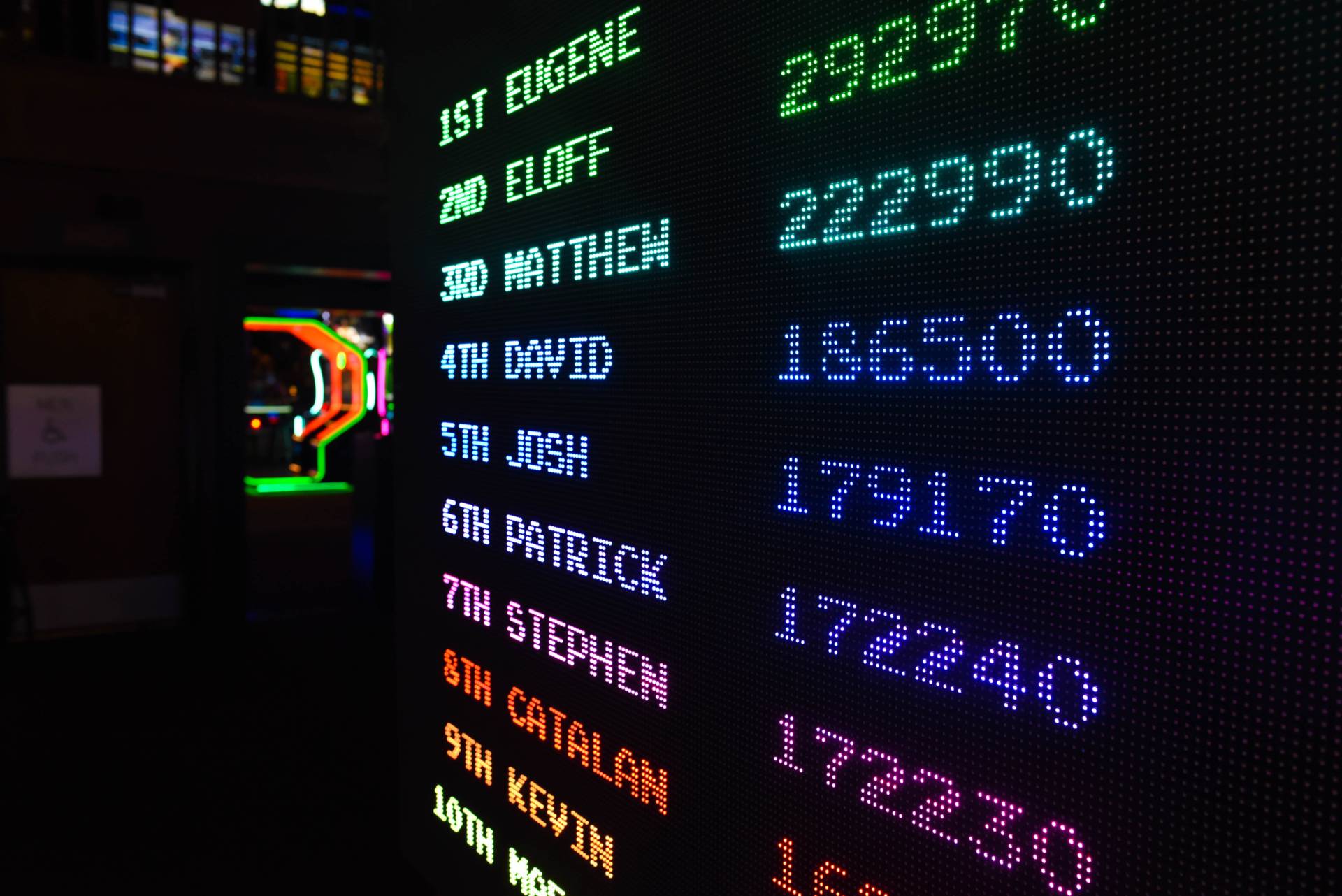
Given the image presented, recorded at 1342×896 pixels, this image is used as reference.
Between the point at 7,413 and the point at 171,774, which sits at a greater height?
the point at 7,413

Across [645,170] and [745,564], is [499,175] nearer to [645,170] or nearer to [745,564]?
[645,170]

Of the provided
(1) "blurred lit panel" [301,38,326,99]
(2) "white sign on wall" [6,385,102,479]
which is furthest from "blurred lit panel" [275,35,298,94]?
(2) "white sign on wall" [6,385,102,479]

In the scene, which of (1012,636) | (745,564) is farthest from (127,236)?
(1012,636)

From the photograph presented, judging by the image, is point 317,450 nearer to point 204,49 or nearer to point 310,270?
point 310,270

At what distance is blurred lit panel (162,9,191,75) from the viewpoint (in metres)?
6.59

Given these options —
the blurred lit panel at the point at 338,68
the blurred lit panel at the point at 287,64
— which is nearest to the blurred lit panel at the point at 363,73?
the blurred lit panel at the point at 338,68

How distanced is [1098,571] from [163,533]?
6.70m

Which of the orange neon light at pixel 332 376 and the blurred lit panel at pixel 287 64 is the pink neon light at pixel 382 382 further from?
the blurred lit panel at pixel 287 64

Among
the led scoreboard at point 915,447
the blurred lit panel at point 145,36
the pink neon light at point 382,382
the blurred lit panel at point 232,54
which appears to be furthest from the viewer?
the pink neon light at point 382,382

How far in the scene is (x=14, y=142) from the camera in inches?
222

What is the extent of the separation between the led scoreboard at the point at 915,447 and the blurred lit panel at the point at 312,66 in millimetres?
5480

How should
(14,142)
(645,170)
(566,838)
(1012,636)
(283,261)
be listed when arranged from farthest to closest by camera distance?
(283,261), (14,142), (566,838), (645,170), (1012,636)

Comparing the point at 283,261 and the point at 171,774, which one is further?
the point at 283,261

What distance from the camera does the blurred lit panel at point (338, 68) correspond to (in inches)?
272
